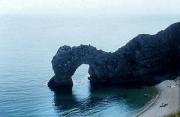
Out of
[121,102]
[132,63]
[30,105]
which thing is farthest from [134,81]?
[30,105]

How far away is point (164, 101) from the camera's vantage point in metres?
76.1

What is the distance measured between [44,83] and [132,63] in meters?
21.7

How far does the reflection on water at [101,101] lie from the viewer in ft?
235

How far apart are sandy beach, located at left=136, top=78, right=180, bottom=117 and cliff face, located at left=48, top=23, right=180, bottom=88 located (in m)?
4.01

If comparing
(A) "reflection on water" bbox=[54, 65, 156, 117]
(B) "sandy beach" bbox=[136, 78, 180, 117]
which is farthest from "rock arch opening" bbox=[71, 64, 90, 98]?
(B) "sandy beach" bbox=[136, 78, 180, 117]

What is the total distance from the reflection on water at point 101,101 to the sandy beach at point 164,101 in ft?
6.42

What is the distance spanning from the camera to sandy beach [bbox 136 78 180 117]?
226 ft

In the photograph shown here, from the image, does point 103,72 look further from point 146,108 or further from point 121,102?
point 146,108

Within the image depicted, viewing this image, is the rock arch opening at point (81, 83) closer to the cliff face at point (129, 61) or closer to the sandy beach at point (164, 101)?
the cliff face at point (129, 61)

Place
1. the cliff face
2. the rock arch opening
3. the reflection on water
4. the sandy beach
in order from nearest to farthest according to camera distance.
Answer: the sandy beach, the reflection on water, the rock arch opening, the cliff face

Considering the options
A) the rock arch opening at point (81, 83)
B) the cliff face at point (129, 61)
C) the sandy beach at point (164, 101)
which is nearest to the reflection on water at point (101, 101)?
the rock arch opening at point (81, 83)

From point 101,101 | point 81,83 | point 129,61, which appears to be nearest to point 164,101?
point 101,101

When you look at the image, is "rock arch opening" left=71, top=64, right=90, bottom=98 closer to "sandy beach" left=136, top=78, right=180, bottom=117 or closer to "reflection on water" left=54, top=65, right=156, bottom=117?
"reflection on water" left=54, top=65, right=156, bottom=117

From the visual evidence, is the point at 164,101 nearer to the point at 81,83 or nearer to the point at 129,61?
the point at 129,61
